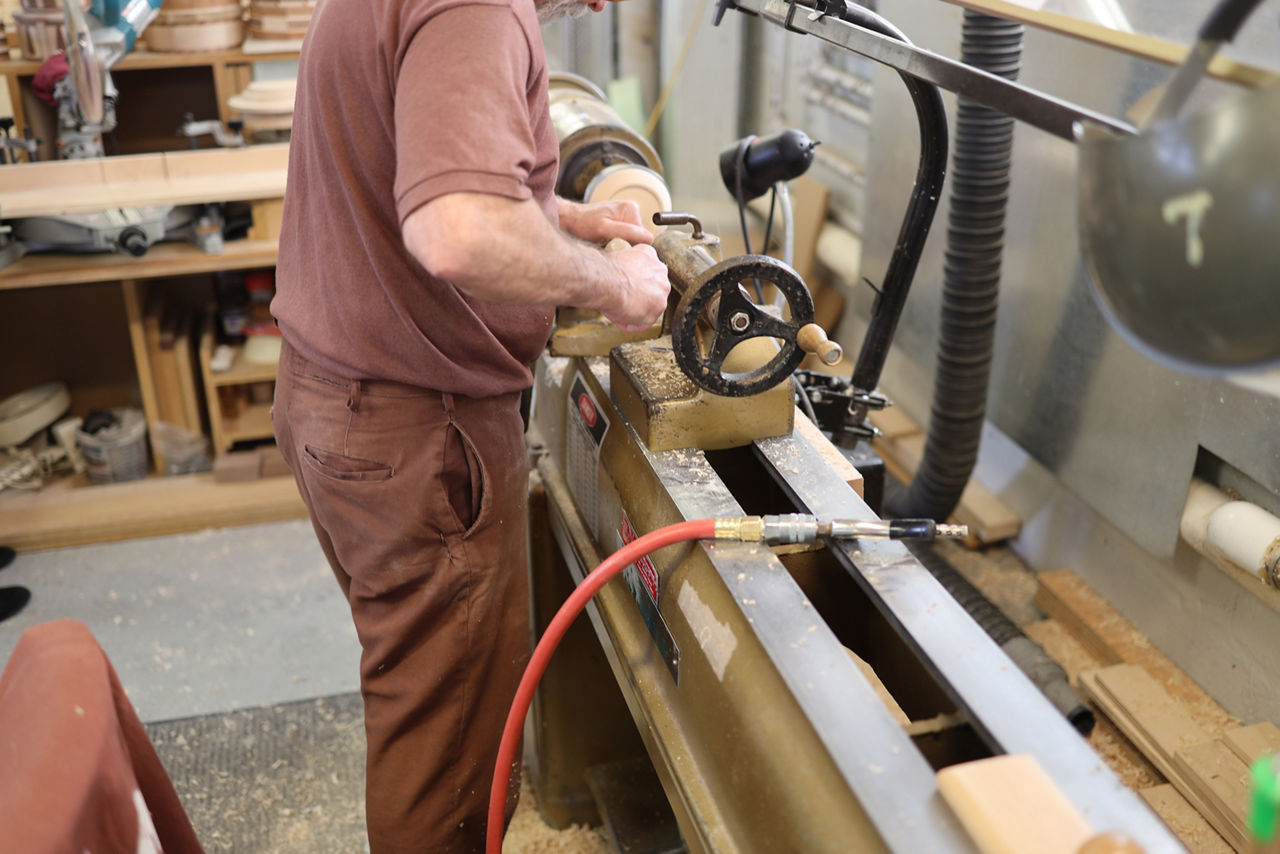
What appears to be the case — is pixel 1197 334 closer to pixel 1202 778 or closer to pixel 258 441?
pixel 1202 778

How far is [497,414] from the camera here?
55.4 inches

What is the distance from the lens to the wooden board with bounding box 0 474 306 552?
274 centimetres

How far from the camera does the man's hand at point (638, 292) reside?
1206mm

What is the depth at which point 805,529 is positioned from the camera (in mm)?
1061

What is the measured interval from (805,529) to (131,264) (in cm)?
213

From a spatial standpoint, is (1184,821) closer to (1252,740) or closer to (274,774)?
(1252,740)

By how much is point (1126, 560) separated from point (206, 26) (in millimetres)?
2644

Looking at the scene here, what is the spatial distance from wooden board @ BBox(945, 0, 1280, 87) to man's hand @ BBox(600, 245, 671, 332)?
0.45 meters

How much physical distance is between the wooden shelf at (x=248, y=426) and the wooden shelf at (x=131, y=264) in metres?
0.48

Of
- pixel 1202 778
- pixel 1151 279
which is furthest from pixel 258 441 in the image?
pixel 1151 279

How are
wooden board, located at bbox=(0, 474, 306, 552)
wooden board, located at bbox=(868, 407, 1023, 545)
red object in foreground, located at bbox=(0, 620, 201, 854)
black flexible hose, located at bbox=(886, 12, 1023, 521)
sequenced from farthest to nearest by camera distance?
wooden board, located at bbox=(0, 474, 306, 552) < wooden board, located at bbox=(868, 407, 1023, 545) < black flexible hose, located at bbox=(886, 12, 1023, 521) < red object in foreground, located at bbox=(0, 620, 201, 854)

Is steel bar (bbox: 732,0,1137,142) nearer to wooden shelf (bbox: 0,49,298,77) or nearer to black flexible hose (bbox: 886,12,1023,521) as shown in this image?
black flexible hose (bbox: 886,12,1023,521)

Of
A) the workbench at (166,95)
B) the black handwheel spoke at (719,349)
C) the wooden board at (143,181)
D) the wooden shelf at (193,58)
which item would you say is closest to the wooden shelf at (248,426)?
the wooden board at (143,181)

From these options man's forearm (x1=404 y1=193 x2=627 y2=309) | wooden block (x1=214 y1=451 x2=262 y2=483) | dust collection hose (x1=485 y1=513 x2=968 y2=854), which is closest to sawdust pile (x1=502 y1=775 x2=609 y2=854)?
dust collection hose (x1=485 y1=513 x2=968 y2=854)
